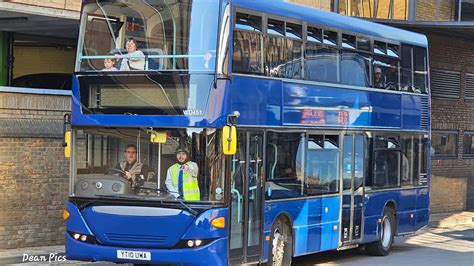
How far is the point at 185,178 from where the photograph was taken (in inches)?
389

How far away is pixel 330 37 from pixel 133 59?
4088 mm

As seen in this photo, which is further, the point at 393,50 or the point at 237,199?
the point at 393,50

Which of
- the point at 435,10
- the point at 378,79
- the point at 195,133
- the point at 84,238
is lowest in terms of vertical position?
the point at 84,238

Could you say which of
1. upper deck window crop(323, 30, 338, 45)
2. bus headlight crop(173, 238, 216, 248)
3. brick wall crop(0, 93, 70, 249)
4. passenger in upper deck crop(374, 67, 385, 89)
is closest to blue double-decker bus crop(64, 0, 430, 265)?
bus headlight crop(173, 238, 216, 248)

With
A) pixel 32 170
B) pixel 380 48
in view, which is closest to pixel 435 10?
pixel 380 48

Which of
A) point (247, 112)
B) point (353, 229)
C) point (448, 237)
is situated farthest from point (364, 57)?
point (448, 237)

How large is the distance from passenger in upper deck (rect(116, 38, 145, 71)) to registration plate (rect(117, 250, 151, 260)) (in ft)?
8.04

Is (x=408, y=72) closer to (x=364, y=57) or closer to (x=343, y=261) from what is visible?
(x=364, y=57)

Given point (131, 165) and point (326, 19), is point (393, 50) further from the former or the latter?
point (131, 165)

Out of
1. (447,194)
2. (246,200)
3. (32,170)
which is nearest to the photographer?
(246,200)

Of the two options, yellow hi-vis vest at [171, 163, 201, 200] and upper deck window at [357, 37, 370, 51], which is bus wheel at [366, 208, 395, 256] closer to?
upper deck window at [357, 37, 370, 51]

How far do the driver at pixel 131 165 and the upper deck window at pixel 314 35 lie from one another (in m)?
3.80

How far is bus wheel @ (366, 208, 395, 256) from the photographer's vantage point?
49.0 feet

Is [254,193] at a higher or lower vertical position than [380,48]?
lower
